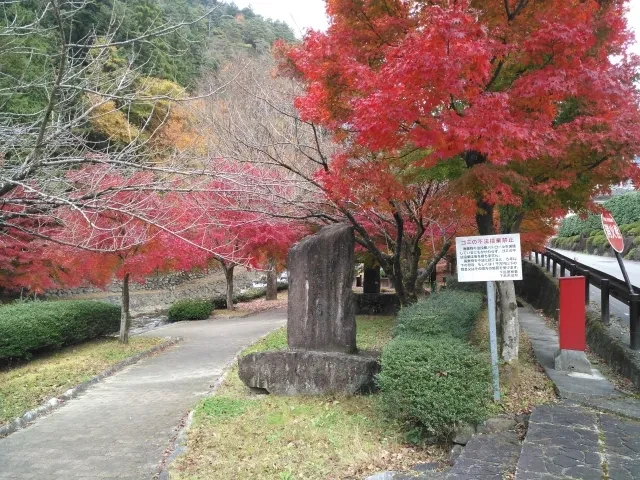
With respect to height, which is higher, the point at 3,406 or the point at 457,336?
the point at 457,336

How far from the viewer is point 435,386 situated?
504 centimetres

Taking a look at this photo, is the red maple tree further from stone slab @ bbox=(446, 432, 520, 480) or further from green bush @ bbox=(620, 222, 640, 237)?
green bush @ bbox=(620, 222, 640, 237)

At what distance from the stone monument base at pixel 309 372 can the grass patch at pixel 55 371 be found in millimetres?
3779

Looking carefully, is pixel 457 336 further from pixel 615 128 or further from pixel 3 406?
pixel 3 406

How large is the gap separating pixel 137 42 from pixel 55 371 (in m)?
6.84

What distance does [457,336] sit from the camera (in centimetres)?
652

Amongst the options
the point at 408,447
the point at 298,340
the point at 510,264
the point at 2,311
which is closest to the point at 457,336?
the point at 510,264

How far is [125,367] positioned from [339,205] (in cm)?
652

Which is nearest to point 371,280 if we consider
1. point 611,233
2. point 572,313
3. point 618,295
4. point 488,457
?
point 618,295

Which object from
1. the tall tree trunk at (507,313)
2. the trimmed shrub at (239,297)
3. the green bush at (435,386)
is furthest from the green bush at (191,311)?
the green bush at (435,386)

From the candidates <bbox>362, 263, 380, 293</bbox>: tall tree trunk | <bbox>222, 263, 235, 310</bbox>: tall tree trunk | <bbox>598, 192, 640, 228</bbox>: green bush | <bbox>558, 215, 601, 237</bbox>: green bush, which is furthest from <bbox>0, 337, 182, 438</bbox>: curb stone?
<bbox>558, 215, 601, 237</bbox>: green bush

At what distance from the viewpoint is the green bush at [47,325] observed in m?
11.0

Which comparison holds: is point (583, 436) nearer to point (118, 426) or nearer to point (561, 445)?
point (561, 445)

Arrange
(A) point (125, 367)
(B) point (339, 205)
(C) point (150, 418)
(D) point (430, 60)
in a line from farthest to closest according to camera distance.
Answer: (A) point (125, 367) → (B) point (339, 205) → (C) point (150, 418) → (D) point (430, 60)
